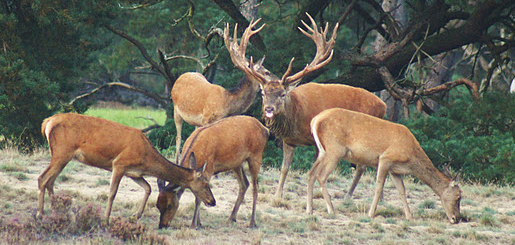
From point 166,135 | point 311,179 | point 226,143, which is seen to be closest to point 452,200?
point 311,179

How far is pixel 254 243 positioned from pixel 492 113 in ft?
27.8

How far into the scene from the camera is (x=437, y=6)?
1555 centimetres

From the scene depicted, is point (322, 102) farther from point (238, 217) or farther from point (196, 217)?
point (196, 217)

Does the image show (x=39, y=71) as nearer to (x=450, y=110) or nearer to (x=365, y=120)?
(x=365, y=120)

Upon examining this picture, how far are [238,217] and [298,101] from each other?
243 cm

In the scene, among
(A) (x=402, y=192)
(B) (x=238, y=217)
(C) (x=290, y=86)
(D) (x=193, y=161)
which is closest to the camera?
(D) (x=193, y=161)

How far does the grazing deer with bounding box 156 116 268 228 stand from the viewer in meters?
8.25

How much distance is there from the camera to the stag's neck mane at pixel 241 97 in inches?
473

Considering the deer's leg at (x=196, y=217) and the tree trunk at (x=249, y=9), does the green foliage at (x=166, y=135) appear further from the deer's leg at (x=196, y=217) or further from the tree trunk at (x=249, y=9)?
the deer's leg at (x=196, y=217)

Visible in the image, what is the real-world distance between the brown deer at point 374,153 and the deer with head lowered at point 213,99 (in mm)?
2352

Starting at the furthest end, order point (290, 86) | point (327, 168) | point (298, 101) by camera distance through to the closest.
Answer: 1. point (298, 101)
2. point (290, 86)
3. point (327, 168)

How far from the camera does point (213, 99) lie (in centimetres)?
1212

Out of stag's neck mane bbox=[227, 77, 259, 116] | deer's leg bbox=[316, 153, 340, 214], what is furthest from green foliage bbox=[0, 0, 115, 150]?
deer's leg bbox=[316, 153, 340, 214]

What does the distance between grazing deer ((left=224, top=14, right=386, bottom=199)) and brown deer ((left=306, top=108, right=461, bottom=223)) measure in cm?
76
